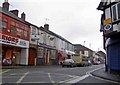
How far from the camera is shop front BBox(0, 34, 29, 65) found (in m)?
35.2

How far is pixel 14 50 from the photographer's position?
39125mm

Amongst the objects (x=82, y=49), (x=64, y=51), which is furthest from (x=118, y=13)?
(x=82, y=49)

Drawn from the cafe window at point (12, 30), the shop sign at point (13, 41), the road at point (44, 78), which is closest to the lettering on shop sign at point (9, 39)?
the shop sign at point (13, 41)

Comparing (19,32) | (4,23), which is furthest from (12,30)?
(4,23)

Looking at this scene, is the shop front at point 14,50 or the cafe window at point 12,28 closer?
the shop front at point 14,50

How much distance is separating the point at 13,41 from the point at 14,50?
2.90 m

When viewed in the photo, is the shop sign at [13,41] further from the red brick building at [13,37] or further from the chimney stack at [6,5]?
the chimney stack at [6,5]

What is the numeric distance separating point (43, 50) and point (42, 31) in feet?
12.4

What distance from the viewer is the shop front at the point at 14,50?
35.2 meters

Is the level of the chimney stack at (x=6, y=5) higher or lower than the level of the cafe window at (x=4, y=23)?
higher

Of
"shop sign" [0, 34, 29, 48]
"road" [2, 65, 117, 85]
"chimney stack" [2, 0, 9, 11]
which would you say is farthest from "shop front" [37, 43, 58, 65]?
"road" [2, 65, 117, 85]

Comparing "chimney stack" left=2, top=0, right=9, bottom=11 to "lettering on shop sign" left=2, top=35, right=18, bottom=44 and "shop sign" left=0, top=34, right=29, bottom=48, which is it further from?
"lettering on shop sign" left=2, top=35, right=18, bottom=44

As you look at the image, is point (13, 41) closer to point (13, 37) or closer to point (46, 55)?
point (13, 37)

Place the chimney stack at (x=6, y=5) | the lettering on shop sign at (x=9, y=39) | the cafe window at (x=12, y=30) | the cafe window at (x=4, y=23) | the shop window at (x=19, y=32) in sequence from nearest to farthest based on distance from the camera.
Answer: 1. the lettering on shop sign at (x=9, y=39)
2. the cafe window at (x=4, y=23)
3. the cafe window at (x=12, y=30)
4. the shop window at (x=19, y=32)
5. the chimney stack at (x=6, y=5)
